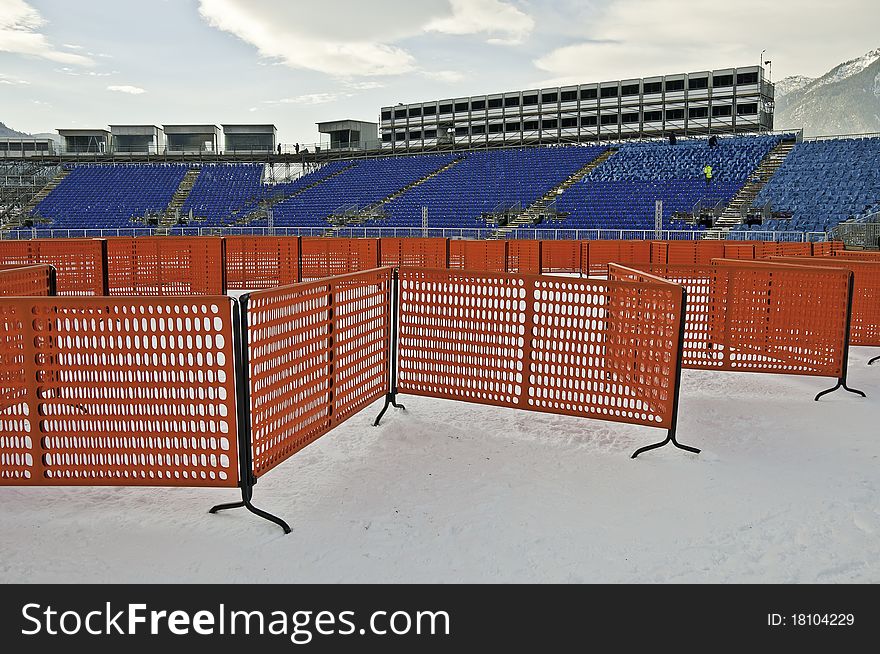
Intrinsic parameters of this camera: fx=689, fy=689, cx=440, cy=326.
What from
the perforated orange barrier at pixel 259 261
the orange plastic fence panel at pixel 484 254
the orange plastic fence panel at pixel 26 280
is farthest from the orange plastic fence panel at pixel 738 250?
the orange plastic fence panel at pixel 26 280

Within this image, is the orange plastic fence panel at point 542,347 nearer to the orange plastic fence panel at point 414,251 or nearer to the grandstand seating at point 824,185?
the orange plastic fence panel at point 414,251

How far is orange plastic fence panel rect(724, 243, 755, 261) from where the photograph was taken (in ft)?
55.1

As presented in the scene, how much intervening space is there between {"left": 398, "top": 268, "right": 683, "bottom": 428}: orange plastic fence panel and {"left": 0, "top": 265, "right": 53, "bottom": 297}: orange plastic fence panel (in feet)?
12.2

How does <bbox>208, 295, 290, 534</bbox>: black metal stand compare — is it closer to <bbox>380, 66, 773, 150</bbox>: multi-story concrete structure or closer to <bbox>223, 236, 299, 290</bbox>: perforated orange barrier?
<bbox>223, 236, 299, 290</bbox>: perforated orange barrier

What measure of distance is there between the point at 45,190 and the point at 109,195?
23.2 ft

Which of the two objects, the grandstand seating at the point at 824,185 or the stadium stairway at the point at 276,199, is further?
the stadium stairway at the point at 276,199

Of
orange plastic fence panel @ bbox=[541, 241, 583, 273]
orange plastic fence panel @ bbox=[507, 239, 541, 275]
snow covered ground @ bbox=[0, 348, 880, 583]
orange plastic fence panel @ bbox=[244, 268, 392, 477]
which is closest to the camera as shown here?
snow covered ground @ bbox=[0, 348, 880, 583]

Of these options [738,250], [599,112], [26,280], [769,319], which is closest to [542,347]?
[769,319]

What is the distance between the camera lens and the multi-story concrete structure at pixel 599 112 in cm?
5222

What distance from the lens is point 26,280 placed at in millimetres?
6973

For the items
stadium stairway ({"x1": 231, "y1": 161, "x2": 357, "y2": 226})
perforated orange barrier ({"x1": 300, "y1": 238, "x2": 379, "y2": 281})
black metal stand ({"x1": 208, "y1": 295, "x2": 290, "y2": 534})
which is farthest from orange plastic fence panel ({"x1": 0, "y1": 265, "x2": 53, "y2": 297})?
stadium stairway ({"x1": 231, "y1": 161, "x2": 357, "y2": 226})

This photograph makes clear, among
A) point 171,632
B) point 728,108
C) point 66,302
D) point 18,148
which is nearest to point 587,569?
point 171,632

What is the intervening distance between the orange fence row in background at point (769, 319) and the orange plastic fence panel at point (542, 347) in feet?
4.23

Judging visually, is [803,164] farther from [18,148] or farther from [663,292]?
[18,148]
